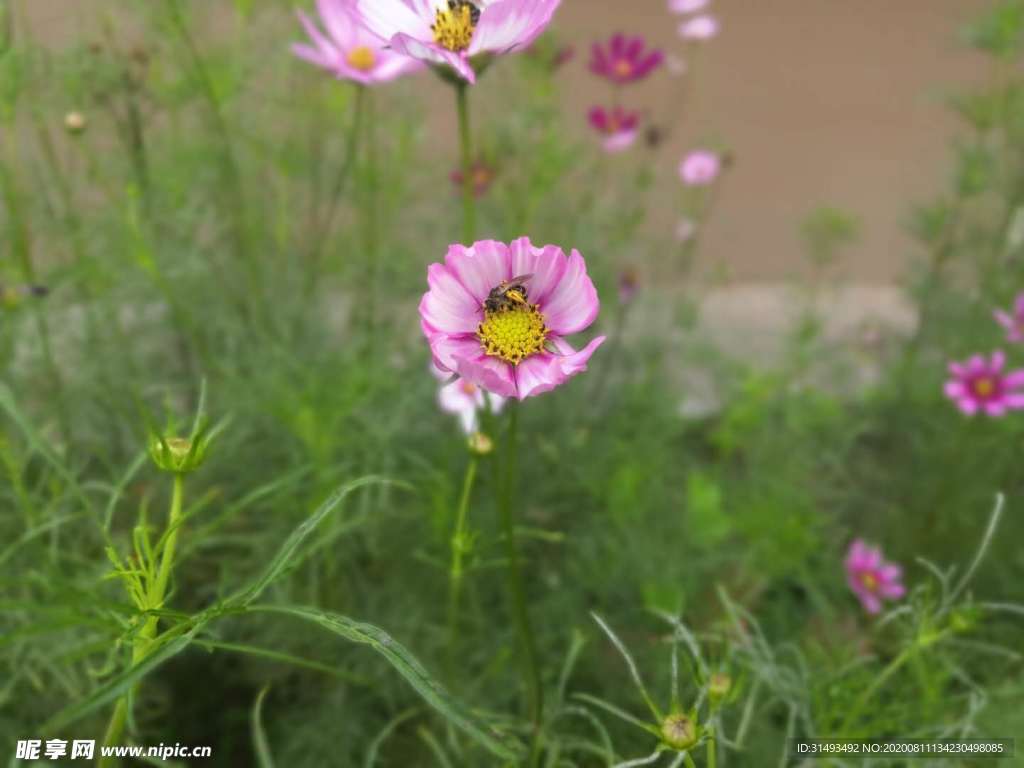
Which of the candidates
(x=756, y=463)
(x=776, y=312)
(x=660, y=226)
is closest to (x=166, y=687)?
(x=756, y=463)

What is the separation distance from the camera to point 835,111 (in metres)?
1.90

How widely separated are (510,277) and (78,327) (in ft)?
2.56

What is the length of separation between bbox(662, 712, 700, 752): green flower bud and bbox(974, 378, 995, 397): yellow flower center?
26.6 inches

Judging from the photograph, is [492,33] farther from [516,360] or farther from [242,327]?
[242,327]

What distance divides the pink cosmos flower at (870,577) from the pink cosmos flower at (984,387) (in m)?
0.18

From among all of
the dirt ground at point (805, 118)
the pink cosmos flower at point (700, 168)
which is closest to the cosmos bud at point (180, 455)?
the pink cosmos flower at point (700, 168)

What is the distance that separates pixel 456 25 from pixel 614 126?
683mm

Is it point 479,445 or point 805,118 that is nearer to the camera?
point 479,445

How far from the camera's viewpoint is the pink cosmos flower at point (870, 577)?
2.92ft

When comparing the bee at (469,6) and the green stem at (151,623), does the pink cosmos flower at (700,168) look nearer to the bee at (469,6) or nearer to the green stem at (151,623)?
the bee at (469,6)

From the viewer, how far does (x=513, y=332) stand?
436 millimetres

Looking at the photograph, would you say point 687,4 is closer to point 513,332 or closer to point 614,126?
point 614,126

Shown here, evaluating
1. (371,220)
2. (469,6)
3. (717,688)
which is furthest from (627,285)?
(717,688)

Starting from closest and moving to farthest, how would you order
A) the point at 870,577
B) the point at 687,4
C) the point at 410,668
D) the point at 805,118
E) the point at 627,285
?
the point at 410,668 < the point at 870,577 < the point at 627,285 < the point at 687,4 < the point at 805,118
